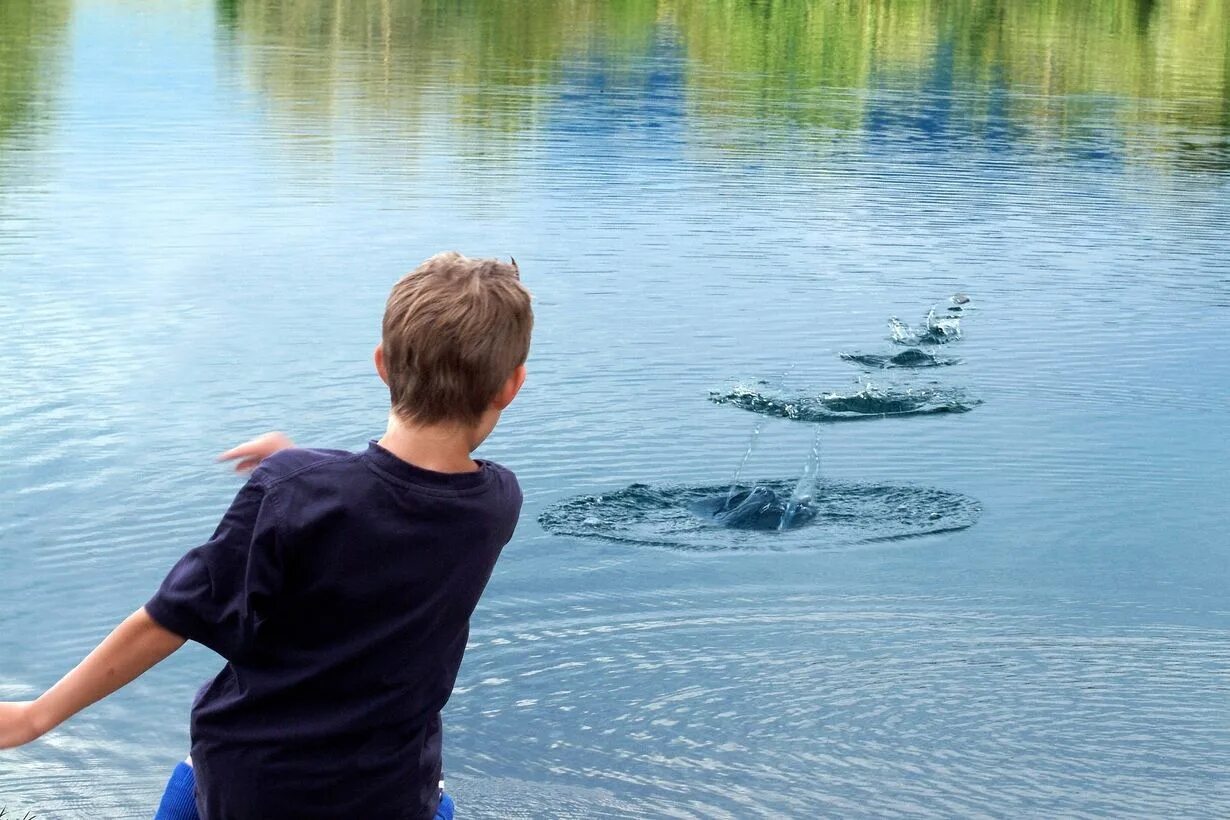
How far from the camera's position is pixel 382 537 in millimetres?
2463

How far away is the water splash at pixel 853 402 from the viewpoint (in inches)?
421

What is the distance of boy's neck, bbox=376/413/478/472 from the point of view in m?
2.48

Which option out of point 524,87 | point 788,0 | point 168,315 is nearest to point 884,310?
point 168,315

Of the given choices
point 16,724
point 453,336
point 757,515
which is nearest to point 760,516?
point 757,515

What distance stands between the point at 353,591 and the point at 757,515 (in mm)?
6312

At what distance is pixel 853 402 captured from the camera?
10898 millimetres

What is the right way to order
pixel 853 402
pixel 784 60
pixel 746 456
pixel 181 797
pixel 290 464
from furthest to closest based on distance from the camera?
pixel 784 60, pixel 853 402, pixel 746 456, pixel 181 797, pixel 290 464

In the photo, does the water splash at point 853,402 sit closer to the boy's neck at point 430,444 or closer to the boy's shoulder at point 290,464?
→ the boy's neck at point 430,444

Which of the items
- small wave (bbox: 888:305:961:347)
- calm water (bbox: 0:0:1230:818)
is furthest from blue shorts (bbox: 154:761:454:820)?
small wave (bbox: 888:305:961:347)

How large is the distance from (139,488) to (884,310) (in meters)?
6.98

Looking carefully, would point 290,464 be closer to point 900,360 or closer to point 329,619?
point 329,619

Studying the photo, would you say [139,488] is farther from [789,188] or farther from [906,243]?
[789,188]

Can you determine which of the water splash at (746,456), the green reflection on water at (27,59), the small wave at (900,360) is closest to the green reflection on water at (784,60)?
the green reflection on water at (27,59)

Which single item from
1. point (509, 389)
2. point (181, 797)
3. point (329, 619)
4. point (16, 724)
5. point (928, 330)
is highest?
point (509, 389)
